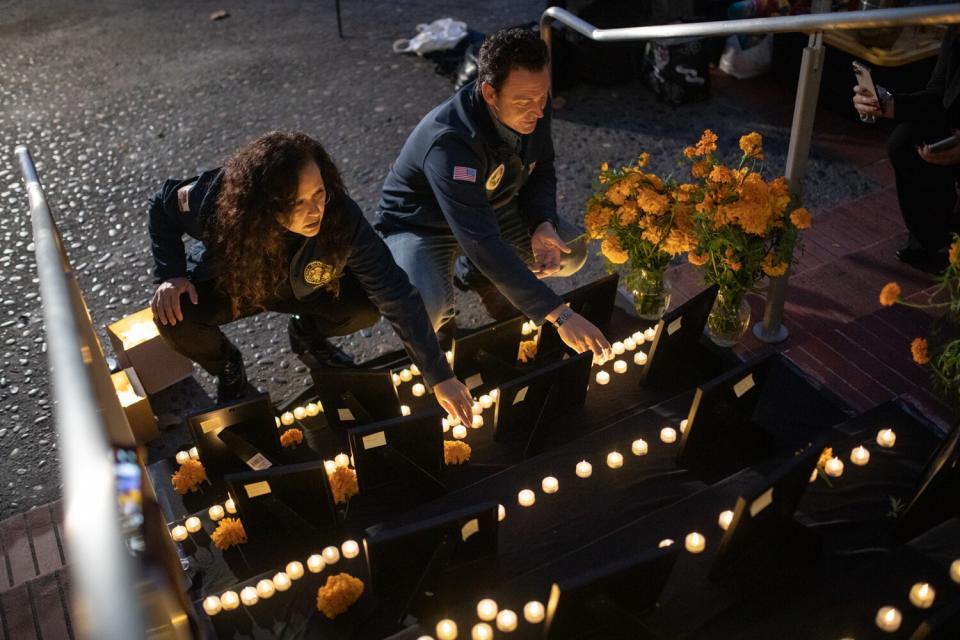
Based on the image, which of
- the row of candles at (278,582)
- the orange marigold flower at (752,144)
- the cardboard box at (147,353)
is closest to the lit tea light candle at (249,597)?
the row of candles at (278,582)

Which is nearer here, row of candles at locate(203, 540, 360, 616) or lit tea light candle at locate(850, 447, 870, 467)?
row of candles at locate(203, 540, 360, 616)

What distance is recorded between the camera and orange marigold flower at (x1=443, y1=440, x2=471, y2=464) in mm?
2301

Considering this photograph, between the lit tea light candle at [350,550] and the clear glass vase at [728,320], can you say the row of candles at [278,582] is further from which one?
the clear glass vase at [728,320]

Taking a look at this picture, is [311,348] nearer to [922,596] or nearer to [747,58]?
[922,596]

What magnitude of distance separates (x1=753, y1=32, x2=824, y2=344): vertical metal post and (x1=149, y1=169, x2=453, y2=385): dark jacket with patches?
1.13 meters

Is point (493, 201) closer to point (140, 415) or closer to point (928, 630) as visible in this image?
point (140, 415)

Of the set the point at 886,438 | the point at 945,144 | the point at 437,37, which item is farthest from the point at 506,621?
the point at 437,37

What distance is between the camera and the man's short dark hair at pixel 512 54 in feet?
7.64

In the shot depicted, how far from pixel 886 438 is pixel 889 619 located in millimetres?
581

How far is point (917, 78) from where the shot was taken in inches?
161

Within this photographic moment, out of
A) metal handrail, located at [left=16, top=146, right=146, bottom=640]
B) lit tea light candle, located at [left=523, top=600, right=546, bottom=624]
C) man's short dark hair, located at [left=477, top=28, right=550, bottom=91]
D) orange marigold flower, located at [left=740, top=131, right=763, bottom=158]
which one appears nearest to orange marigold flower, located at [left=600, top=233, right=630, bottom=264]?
orange marigold flower, located at [left=740, top=131, right=763, bottom=158]

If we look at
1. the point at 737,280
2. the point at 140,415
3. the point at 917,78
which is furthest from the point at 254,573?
the point at 917,78

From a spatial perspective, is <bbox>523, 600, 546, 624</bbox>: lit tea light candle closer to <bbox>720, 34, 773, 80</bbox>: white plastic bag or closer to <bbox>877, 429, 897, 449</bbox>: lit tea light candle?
<bbox>877, 429, 897, 449</bbox>: lit tea light candle

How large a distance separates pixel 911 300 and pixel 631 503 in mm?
1546
